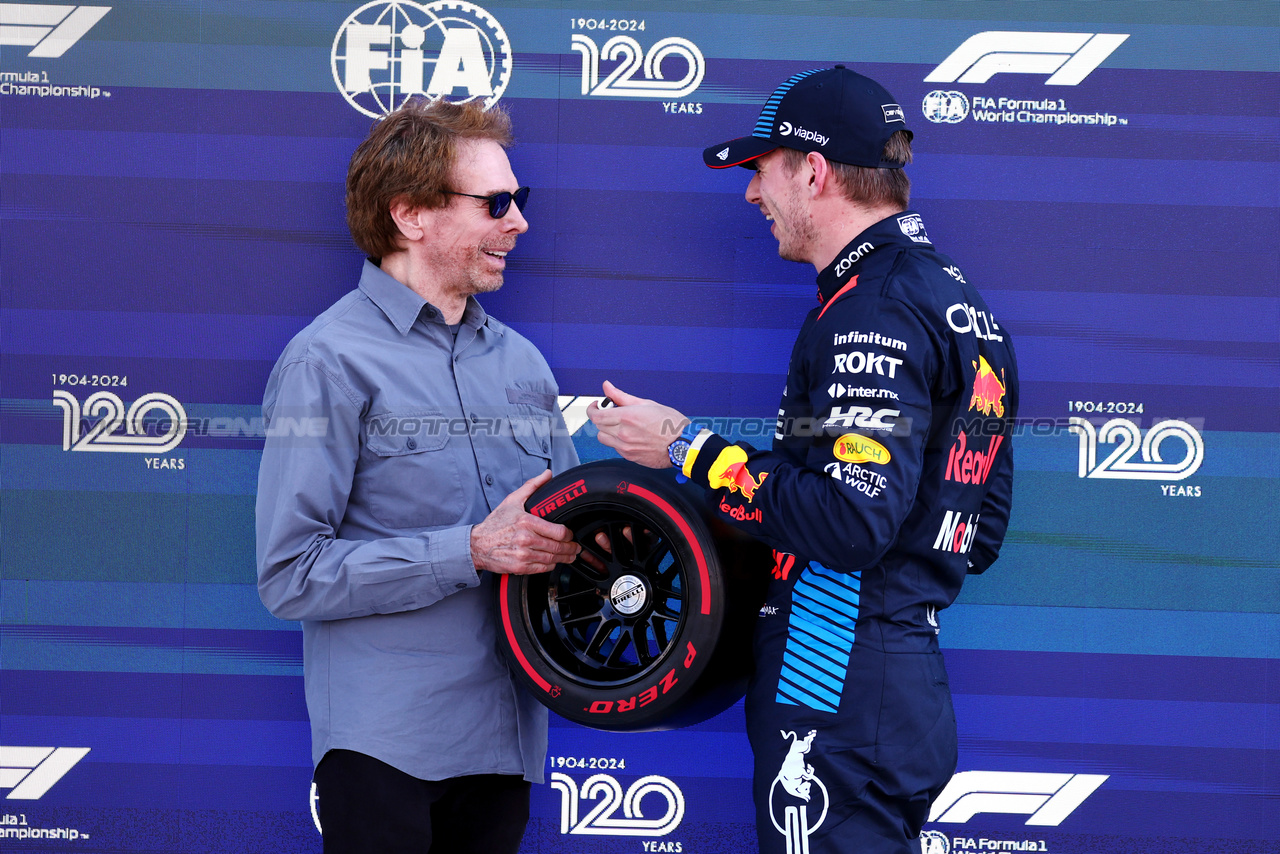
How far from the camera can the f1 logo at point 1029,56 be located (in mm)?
→ 3236

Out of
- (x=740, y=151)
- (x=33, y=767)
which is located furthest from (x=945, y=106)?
(x=33, y=767)

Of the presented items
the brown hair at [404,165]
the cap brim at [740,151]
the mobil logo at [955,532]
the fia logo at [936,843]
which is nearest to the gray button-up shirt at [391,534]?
the brown hair at [404,165]

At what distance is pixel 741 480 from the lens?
75.0 inches

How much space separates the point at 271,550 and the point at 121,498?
1.56 m

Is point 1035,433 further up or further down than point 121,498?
further up

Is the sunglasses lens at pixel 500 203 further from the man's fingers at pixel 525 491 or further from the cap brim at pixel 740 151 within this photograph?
the man's fingers at pixel 525 491

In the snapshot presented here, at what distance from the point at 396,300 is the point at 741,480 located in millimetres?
916

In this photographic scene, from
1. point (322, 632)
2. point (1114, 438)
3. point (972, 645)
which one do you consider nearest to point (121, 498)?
point (322, 632)

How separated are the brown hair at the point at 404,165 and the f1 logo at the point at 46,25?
1.61 metres

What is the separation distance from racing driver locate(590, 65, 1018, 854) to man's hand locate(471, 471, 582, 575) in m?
0.24

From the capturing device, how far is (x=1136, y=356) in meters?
3.27

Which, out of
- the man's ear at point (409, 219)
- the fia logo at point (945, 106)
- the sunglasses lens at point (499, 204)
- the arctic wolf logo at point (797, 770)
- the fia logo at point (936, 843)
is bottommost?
the fia logo at point (936, 843)

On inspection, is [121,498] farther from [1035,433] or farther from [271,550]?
[1035,433]

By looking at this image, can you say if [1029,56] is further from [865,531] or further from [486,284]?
[865,531]
